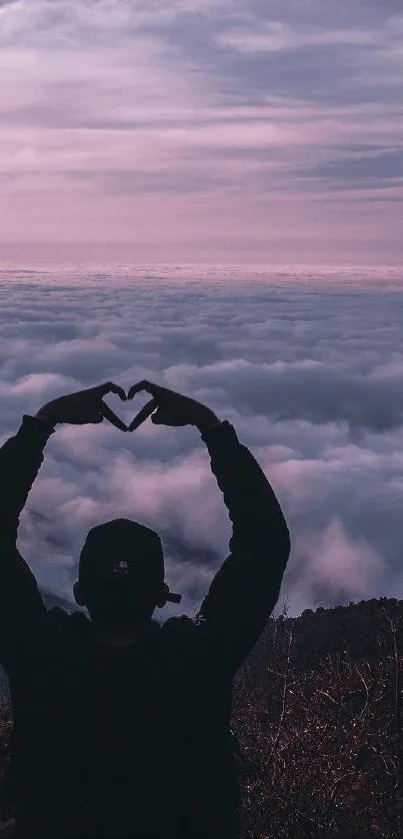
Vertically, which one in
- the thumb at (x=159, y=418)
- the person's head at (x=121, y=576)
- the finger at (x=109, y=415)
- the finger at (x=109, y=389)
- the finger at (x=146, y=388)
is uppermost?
the finger at (x=146, y=388)

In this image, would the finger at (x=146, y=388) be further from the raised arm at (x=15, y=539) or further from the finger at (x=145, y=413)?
the raised arm at (x=15, y=539)

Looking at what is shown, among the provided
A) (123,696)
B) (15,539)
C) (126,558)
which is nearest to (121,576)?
(126,558)

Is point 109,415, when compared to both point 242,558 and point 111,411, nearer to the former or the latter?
point 111,411

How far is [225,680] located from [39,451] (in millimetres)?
825

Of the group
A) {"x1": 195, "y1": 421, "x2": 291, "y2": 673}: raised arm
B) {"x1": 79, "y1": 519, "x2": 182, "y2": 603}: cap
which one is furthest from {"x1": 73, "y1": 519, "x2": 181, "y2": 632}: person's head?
{"x1": 195, "y1": 421, "x2": 291, "y2": 673}: raised arm

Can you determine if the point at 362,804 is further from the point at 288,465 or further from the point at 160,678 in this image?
the point at 288,465

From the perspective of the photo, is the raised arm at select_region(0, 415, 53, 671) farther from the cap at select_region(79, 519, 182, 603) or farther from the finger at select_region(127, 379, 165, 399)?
the finger at select_region(127, 379, 165, 399)

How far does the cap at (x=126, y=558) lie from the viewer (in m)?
2.17

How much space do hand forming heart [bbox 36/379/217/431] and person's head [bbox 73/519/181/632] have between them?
0.41 metres

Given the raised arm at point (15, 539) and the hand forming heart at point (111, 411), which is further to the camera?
the hand forming heart at point (111, 411)

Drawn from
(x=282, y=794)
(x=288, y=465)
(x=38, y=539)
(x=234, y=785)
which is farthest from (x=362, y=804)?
(x=288, y=465)

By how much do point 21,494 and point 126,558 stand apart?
0.42m

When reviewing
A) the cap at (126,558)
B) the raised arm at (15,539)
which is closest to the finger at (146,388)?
the raised arm at (15,539)

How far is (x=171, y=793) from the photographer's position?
7.06 ft
